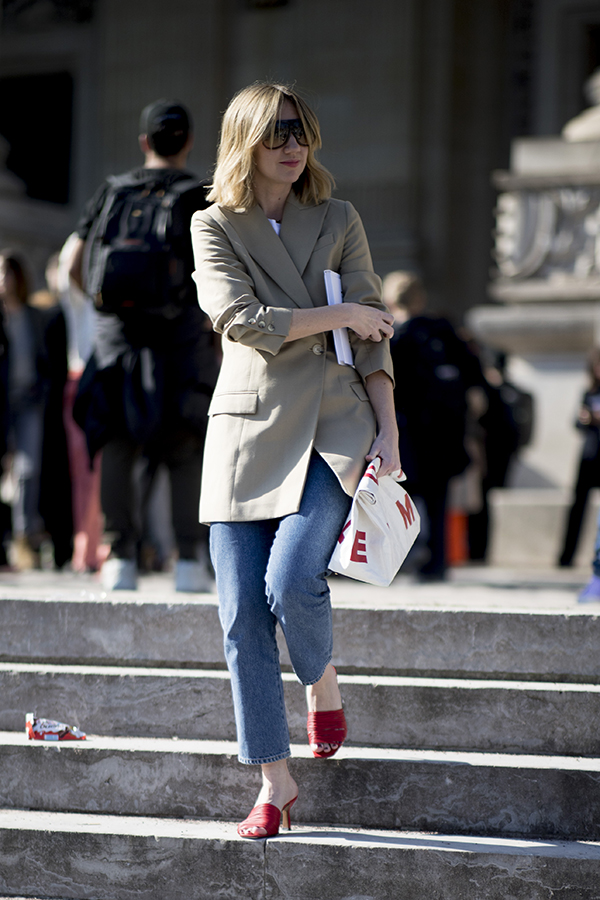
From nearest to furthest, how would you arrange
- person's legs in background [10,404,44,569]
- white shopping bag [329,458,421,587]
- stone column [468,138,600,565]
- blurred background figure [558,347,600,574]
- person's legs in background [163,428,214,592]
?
white shopping bag [329,458,421,587] < person's legs in background [163,428,214,592] < person's legs in background [10,404,44,569] < blurred background figure [558,347,600,574] < stone column [468,138,600,565]

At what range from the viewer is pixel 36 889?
11.4ft

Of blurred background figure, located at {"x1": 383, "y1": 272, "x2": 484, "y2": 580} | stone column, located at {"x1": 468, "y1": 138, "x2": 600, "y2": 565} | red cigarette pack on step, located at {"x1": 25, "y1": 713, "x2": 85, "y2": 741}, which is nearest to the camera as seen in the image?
red cigarette pack on step, located at {"x1": 25, "y1": 713, "x2": 85, "y2": 741}

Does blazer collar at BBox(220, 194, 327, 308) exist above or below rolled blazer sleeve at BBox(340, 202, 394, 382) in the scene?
above

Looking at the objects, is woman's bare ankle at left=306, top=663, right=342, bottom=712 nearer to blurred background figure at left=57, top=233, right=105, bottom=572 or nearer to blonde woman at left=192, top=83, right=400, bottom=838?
blonde woman at left=192, top=83, right=400, bottom=838

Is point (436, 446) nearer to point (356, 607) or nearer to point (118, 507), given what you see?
point (118, 507)

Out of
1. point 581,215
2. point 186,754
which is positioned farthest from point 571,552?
point 186,754

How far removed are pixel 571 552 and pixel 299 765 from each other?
459 centimetres

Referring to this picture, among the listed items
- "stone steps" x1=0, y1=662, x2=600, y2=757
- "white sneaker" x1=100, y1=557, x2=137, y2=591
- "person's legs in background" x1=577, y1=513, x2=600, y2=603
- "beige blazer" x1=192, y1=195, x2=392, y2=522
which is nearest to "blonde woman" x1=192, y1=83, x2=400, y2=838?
"beige blazer" x1=192, y1=195, x2=392, y2=522

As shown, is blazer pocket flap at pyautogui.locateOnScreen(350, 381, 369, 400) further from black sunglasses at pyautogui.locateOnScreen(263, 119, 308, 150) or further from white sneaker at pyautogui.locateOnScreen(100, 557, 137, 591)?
white sneaker at pyautogui.locateOnScreen(100, 557, 137, 591)

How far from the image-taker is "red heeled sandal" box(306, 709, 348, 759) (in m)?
3.52

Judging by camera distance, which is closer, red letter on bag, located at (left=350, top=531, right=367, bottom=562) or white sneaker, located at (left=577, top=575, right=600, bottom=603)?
red letter on bag, located at (left=350, top=531, right=367, bottom=562)

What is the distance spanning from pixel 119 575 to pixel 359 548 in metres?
1.92

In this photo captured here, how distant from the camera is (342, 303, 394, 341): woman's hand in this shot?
3277 millimetres

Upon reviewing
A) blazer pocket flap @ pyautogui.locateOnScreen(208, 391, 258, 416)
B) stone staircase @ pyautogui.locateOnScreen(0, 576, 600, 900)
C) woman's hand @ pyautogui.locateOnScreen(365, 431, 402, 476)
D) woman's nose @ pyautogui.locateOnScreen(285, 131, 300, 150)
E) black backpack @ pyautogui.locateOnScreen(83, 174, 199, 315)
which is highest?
woman's nose @ pyautogui.locateOnScreen(285, 131, 300, 150)
